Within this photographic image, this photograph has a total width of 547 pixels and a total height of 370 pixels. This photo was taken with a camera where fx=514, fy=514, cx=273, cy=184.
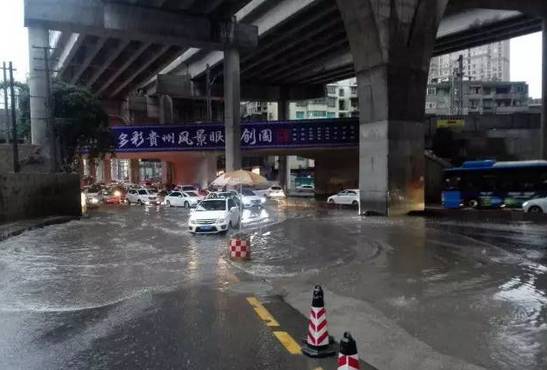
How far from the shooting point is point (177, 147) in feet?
168

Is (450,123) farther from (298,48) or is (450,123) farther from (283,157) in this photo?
(283,157)

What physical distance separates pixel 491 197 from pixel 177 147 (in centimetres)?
3080

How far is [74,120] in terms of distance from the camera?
117 ft

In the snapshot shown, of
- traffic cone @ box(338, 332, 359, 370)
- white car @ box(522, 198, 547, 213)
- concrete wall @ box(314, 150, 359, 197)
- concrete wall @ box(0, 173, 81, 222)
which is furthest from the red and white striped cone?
concrete wall @ box(314, 150, 359, 197)

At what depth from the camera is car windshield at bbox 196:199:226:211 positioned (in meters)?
22.6

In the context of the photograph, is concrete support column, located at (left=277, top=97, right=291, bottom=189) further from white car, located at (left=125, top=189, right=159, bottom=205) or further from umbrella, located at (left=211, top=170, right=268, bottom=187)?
umbrella, located at (left=211, top=170, right=268, bottom=187)

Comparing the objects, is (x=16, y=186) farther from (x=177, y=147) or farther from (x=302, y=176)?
(x=302, y=176)

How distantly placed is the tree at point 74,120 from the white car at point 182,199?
22.5ft

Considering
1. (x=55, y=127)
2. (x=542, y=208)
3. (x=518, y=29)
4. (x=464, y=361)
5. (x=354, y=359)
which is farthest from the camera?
(x=518, y=29)

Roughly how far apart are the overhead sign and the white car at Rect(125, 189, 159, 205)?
27.7 m

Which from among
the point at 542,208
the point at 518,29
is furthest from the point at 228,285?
the point at 518,29

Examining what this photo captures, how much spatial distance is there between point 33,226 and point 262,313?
1878 centimetres

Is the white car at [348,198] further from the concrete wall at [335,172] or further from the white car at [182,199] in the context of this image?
the concrete wall at [335,172]

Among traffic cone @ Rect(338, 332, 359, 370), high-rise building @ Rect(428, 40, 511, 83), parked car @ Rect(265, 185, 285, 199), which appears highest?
high-rise building @ Rect(428, 40, 511, 83)
